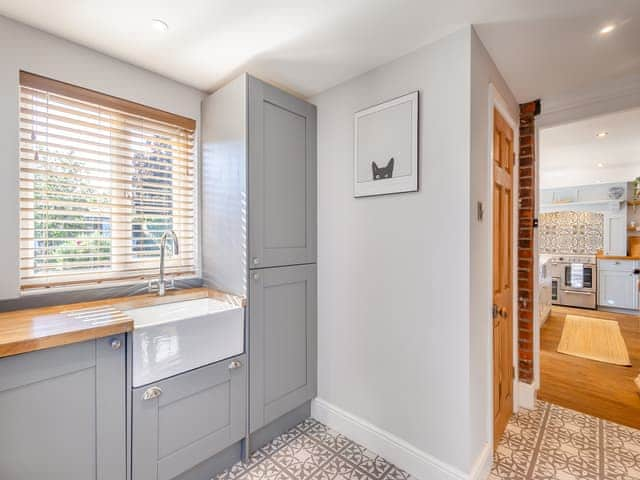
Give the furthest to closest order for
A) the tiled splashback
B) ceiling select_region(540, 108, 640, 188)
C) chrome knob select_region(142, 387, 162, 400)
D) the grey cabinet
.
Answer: the tiled splashback, ceiling select_region(540, 108, 640, 188), chrome knob select_region(142, 387, 162, 400), the grey cabinet

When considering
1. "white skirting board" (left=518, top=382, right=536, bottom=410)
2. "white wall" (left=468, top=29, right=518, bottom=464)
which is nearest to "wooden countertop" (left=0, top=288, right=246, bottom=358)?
"white wall" (left=468, top=29, right=518, bottom=464)

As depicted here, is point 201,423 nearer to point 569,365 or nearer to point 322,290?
point 322,290

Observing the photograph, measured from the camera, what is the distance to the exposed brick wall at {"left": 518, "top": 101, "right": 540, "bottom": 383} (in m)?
2.35

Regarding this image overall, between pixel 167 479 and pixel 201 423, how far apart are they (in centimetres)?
26

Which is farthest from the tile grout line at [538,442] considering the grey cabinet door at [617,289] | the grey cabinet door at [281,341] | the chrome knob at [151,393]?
the grey cabinet door at [617,289]

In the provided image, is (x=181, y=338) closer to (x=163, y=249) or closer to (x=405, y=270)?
(x=163, y=249)

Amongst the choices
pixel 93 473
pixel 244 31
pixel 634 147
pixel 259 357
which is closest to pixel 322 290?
pixel 259 357

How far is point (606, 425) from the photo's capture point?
2094mm

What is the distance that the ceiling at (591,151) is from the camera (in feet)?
10.1

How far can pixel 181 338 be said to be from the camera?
1470mm

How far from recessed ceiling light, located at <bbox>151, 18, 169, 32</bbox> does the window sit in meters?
0.54

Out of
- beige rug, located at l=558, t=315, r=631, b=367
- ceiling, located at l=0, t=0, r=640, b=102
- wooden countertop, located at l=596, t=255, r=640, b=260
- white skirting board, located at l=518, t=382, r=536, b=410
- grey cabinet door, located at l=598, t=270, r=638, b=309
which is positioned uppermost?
ceiling, located at l=0, t=0, r=640, b=102

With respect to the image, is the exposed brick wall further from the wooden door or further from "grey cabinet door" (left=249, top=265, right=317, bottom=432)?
"grey cabinet door" (left=249, top=265, right=317, bottom=432)

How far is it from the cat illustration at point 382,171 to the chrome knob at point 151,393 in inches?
62.4
